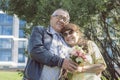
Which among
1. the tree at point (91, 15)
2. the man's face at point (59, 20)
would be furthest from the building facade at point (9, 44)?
the man's face at point (59, 20)

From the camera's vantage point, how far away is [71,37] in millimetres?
4617

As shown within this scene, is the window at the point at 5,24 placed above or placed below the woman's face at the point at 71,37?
below

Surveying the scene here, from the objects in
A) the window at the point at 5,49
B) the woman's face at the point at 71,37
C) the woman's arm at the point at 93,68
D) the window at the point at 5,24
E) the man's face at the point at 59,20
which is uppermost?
the man's face at the point at 59,20

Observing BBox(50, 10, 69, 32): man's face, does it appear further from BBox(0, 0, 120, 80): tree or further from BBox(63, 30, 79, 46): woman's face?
BBox(0, 0, 120, 80): tree

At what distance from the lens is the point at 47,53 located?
4.51 meters

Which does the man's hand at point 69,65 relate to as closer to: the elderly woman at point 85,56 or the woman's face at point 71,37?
the elderly woman at point 85,56

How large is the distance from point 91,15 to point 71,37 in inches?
157

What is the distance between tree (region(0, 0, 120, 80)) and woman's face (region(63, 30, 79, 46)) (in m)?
3.39

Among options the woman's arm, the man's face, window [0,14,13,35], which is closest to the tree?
the man's face

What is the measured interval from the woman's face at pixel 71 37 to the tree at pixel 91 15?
A: 3.39 meters

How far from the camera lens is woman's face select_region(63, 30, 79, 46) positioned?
15.1ft

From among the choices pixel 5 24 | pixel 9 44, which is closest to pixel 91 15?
pixel 5 24

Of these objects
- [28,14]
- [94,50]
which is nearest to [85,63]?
[94,50]

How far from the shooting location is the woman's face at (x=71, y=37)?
4.59m
